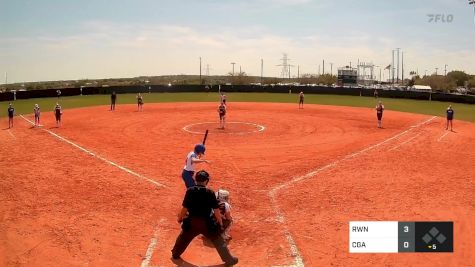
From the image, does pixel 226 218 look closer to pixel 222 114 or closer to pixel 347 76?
pixel 222 114

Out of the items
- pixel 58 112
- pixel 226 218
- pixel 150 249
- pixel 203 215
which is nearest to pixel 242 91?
pixel 58 112

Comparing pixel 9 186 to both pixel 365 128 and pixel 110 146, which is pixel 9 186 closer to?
pixel 110 146

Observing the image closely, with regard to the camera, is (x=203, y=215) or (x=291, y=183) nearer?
(x=203, y=215)

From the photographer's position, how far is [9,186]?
45.5ft

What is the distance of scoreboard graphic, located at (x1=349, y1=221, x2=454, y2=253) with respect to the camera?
917 centimetres

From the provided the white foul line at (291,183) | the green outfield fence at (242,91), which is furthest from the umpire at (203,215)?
the green outfield fence at (242,91)

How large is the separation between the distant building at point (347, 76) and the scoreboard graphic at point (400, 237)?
430ft

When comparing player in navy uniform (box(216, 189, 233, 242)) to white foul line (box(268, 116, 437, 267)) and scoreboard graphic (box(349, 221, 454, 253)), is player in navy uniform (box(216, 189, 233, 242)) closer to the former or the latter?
white foul line (box(268, 116, 437, 267))

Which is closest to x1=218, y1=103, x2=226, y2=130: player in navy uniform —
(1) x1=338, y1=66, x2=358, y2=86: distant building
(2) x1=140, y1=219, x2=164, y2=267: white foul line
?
(2) x1=140, y1=219, x2=164, y2=267: white foul line

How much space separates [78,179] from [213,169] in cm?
533

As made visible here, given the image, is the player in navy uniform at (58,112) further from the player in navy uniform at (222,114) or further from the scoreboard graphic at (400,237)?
the scoreboard graphic at (400,237)

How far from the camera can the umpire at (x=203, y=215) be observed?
7984 mm

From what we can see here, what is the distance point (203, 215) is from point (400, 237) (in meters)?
5.06

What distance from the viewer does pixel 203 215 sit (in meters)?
8.06
